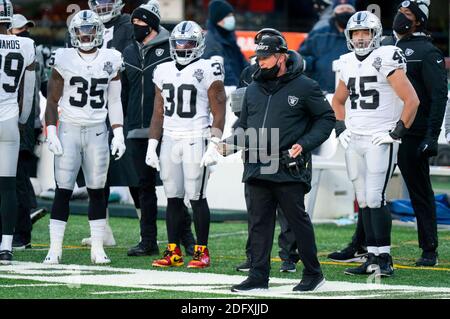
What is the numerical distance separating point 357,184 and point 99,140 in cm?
199

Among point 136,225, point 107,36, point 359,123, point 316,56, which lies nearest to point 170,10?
point 316,56

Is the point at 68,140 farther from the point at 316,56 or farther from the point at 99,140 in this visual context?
the point at 316,56

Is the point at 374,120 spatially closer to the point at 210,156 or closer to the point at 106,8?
the point at 210,156

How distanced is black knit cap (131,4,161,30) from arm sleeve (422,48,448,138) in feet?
7.16

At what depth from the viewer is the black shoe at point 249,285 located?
794cm

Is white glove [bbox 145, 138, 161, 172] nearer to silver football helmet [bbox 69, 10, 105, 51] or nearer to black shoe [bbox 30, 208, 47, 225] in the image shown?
silver football helmet [bbox 69, 10, 105, 51]

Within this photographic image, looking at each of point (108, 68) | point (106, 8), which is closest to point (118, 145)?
point (108, 68)

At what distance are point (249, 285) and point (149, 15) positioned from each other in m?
3.07

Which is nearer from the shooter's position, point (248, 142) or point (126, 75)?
point (248, 142)

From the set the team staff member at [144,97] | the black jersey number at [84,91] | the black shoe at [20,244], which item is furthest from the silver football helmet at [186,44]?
the black shoe at [20,244]

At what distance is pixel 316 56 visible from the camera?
555 inches

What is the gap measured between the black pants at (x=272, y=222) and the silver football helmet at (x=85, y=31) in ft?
6.94

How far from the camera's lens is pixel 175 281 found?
27.8 ft

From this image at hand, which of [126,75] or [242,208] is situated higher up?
[126,75]
